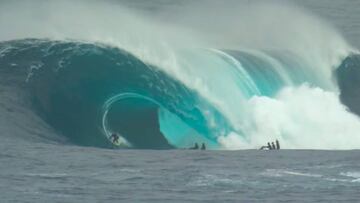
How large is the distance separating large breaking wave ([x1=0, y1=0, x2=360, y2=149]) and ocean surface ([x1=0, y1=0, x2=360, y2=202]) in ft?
0.23

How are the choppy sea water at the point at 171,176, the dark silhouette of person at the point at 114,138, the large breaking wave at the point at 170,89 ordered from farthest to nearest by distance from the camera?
the large breaking wave at the point at 170,89 < the dark silhouette of person at the point at 114,138 < the choppy sea water at the point at 171,176

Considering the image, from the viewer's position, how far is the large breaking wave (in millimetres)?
47594

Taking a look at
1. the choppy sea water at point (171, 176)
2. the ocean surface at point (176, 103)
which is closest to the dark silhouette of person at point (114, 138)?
the ocean surface at point (176, 103)

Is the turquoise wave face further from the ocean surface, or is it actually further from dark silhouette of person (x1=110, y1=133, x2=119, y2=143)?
Answer: dark silhouette of person (x1=110, y1=133, x2=119, y2=143)

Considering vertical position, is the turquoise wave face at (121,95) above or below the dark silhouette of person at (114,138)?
above

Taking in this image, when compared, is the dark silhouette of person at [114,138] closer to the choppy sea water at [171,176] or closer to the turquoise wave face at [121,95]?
the turquoise wave face at [121,95]

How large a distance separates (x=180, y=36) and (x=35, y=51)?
13.4 meters

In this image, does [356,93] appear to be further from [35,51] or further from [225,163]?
[225,163]

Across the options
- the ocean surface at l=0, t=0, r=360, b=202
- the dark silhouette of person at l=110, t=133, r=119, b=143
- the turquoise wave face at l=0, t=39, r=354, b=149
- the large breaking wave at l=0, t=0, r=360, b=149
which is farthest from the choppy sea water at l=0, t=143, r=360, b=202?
the turquoise wave face at l=0, t=39, r=354, b=149

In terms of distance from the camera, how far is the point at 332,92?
6203 cm

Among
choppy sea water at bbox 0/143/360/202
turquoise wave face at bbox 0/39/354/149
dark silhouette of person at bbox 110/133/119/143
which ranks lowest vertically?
choppy sea water at bbox 0/143/360/202

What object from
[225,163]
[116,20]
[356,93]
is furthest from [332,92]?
[225,163]

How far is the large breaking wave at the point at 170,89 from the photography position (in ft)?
156

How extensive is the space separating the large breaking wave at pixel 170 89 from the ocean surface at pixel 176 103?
69 millimetres
